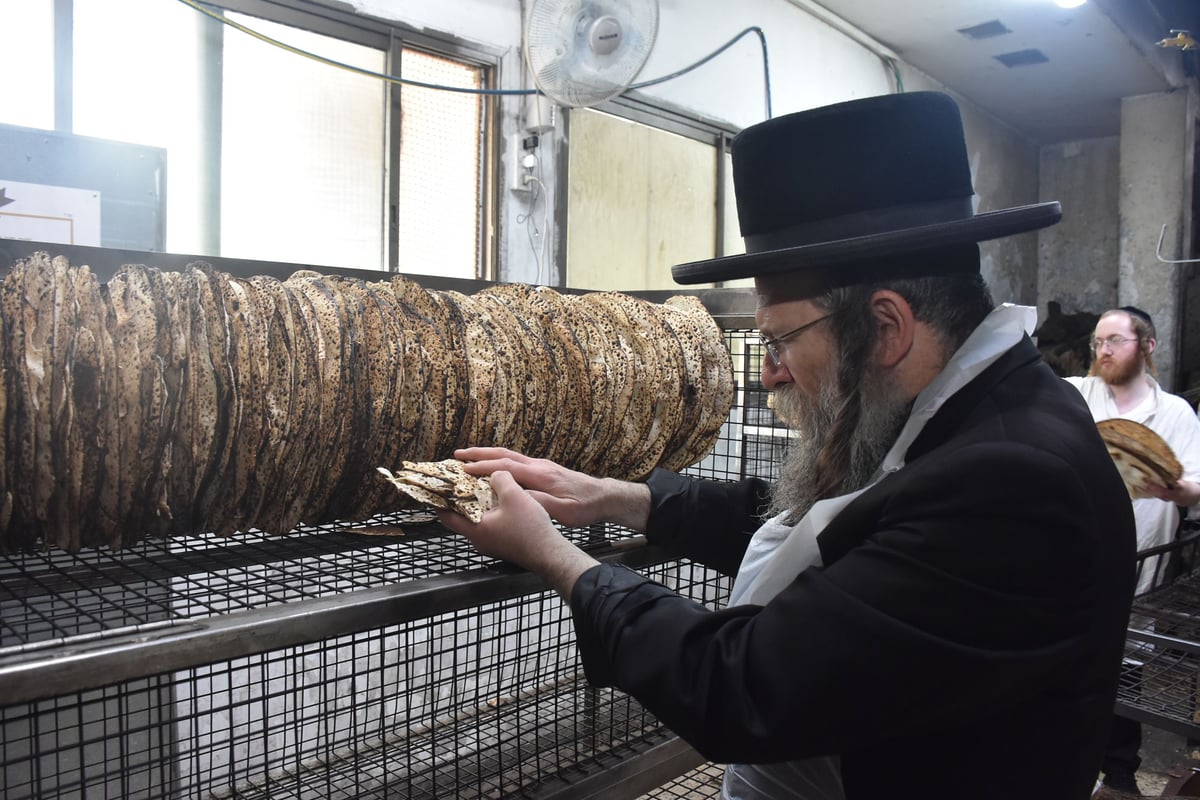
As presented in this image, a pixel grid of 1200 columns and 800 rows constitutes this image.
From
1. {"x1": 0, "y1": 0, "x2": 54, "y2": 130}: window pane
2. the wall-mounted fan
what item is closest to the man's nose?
the wall-mounted fan

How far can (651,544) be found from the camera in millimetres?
1804

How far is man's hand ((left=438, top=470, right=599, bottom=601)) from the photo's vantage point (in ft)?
4.60

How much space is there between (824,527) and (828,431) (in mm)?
214

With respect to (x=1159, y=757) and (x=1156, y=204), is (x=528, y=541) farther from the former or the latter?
(x=1156, y=204)

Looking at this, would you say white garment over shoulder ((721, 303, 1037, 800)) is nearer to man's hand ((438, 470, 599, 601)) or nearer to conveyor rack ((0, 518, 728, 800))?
man's hand ((438, 470, 599, 601))

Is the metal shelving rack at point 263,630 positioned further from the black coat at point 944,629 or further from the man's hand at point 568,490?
the black coat at point 944,629

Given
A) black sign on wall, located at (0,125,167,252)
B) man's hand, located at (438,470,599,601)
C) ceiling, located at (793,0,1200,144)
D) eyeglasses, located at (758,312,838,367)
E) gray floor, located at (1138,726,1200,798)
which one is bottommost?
gray floor, located at (1138,726,1200,798)

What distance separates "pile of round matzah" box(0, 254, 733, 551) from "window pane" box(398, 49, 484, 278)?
6.81ft

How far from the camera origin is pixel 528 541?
1.41 metres

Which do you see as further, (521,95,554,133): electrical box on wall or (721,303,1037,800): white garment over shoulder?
(521,95,554,133): electrical box on wall

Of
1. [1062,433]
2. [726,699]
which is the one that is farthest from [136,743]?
[1062,433]

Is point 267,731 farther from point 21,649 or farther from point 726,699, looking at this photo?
point 726,699

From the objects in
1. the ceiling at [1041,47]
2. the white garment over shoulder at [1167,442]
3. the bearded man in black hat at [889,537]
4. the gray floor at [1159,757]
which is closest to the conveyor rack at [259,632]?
the bearded man in black hat at [889,537]

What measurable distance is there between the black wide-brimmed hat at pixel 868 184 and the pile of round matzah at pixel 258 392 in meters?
0.65
